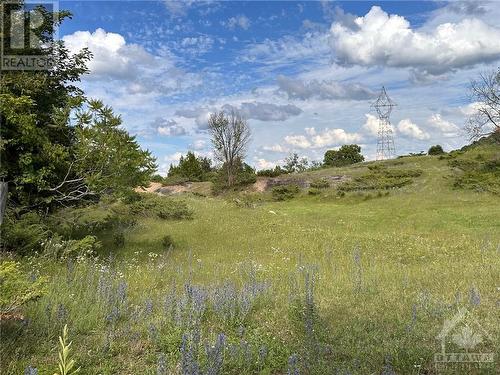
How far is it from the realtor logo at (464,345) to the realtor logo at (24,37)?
11243 mm

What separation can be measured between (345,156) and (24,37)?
227ft

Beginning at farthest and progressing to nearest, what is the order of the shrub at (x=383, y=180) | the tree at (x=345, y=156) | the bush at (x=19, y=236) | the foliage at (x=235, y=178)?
the tree at (x=345, y=156) → the foliage at (x=235, y=178) → the shrub at (x=383, y=180) → the bush at (x=19, y=236)

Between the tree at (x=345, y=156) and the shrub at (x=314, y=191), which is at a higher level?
the tree at (x=345, y=156)

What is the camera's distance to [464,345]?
482cm

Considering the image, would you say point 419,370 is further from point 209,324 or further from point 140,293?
point 140,293

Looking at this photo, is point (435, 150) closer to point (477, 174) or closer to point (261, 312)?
point (477, 174)

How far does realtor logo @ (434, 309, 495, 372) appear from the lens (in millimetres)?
4398

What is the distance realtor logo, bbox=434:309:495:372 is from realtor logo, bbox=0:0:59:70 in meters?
11.2

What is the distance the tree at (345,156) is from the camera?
2977 inches

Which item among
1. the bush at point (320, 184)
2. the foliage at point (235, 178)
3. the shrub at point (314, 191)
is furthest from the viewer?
the foliage at point (235, 178)

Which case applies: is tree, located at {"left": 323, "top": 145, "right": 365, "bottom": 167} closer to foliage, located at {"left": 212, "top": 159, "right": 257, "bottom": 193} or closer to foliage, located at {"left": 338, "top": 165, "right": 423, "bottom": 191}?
foliage, located at {"left": 212, "top": 159, "right": 257, "bottom": 193}

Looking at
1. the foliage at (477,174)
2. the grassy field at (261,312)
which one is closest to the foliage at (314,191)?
the foliage at (477,174)

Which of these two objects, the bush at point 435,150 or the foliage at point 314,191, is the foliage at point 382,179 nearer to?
the foliage at point 314,191

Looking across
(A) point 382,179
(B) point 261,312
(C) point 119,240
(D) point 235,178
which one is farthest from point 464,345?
(D) point 235,178
